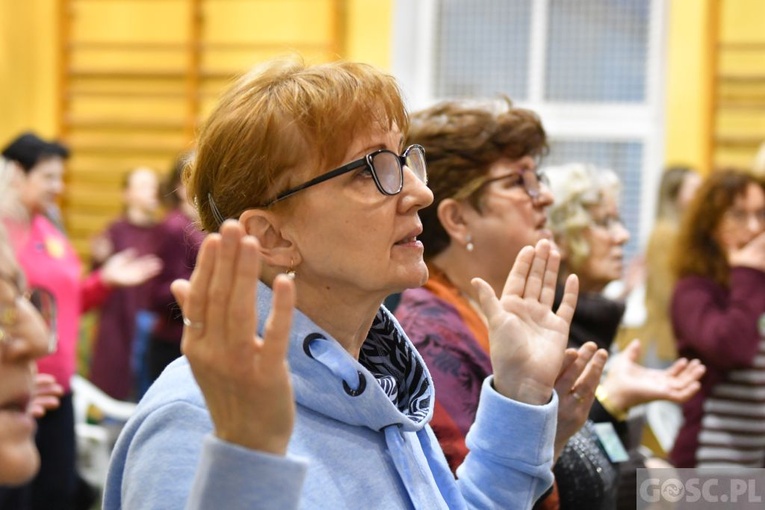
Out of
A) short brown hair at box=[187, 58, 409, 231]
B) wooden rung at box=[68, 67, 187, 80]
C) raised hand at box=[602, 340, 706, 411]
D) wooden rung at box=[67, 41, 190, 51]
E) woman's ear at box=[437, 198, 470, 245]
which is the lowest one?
raised hand at box=[602, 340, 706, 411]

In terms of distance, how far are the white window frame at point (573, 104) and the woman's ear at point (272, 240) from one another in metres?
5.11

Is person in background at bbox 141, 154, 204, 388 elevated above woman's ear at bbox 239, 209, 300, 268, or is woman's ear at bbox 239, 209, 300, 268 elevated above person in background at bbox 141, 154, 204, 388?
woman's ear at bbox 239, 209, 300, 268

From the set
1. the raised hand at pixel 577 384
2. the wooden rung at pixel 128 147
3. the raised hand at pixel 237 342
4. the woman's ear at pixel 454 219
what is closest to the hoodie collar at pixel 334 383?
the raised hand at pixel 237 342

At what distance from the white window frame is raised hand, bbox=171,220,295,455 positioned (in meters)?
5.52

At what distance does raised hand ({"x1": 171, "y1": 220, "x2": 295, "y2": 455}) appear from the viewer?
0.92 m

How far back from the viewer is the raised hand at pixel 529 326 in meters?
1.51

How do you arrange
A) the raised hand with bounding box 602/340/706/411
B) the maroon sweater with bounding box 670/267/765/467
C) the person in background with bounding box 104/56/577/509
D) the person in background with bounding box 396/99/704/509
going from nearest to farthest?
the person in background with bounding box 104/56/577/509
the person in background with bounding box 396/99/704/509
the raised hand with bounding box 602/340/706/411
the maroon sweater with bounding box 670/267/765/467

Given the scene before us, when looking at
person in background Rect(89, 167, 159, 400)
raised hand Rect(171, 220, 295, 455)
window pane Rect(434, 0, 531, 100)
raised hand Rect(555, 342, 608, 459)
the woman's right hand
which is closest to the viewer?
raised hand Rect(171, 220, 295, 455)

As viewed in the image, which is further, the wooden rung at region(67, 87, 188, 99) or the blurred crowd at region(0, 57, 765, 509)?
the wooden rung at region(67, 87, 188, 99)

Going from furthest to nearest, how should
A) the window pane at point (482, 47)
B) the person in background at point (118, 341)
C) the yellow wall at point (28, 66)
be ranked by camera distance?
the yellow wall at point (28, 66)
the window pane at point (482, 47)
the person in background at point (118, 341)

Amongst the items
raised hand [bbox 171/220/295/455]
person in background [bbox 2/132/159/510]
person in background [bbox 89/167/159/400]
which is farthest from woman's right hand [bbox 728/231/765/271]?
person in background [bbox 89/167/159/400]

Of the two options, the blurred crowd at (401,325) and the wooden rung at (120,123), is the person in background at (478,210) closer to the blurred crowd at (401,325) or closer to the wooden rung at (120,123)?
the blurred crowd at (401,325)

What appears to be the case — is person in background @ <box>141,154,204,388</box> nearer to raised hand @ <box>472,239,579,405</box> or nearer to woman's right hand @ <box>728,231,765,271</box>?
woman's right hand @ <box>728,231,765,271</box>

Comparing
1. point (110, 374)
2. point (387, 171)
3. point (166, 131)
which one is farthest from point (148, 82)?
point (387, 171)
